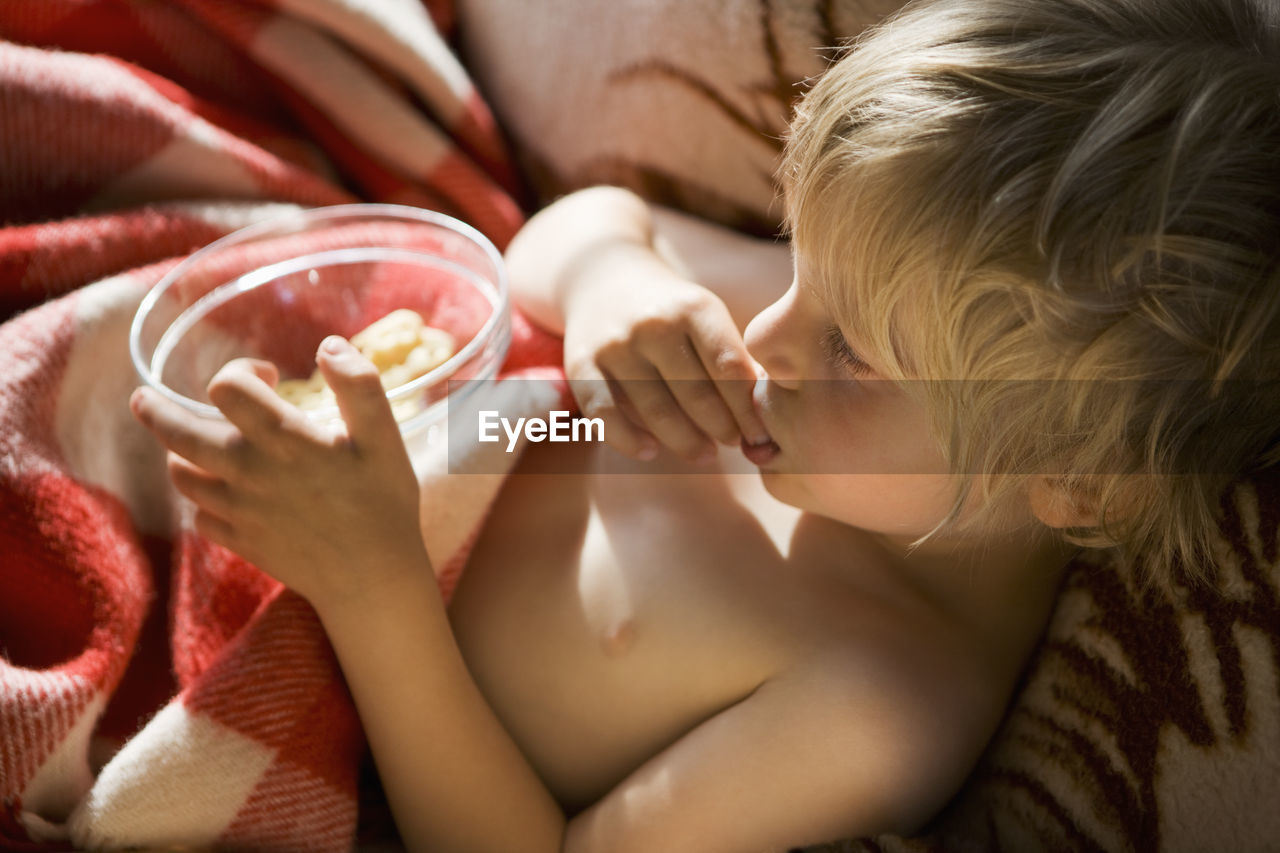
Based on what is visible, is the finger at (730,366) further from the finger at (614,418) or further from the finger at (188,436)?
the finger at (188,436)

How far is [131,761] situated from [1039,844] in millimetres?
547

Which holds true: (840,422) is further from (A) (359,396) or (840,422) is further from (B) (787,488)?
(A) (359,396)

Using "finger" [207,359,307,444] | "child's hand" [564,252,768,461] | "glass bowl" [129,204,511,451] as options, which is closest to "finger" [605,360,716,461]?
"child's hand" [564,252,768,461]

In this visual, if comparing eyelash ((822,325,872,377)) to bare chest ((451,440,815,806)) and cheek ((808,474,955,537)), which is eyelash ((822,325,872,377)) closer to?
cheek ((808,474,955,537))

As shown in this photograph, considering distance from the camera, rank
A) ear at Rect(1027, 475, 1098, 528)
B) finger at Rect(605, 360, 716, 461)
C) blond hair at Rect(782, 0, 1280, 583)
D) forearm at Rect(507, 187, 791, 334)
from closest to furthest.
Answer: blond hair at Rect(782, 0, 1280, 583) < ear at Rect(1027, 475, 1098, 528) < finger at Rect(605, 360, 716, 461) < forearm at Rect(507, 187, 791, 334)

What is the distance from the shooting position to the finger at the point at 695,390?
2.15 feet

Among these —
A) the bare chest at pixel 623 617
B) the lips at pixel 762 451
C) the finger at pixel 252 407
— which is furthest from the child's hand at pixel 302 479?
the lips at pixel 762 451

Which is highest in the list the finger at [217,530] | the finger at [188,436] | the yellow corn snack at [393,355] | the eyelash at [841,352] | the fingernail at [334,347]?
the eyelash at [841,352]

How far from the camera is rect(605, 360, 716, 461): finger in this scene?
0.67 m

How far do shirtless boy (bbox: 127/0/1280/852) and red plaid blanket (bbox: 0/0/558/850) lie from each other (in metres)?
0.06

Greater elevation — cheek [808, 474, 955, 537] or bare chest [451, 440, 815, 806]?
cheek [808, 474, 955, 537]

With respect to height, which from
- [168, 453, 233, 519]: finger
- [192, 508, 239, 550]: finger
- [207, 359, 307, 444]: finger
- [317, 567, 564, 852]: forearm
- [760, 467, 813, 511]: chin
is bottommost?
[317, 567, 564, 852]: forearm

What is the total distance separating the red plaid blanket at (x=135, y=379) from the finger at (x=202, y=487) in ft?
0.18

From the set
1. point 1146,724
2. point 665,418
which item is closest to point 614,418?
point 665,418
